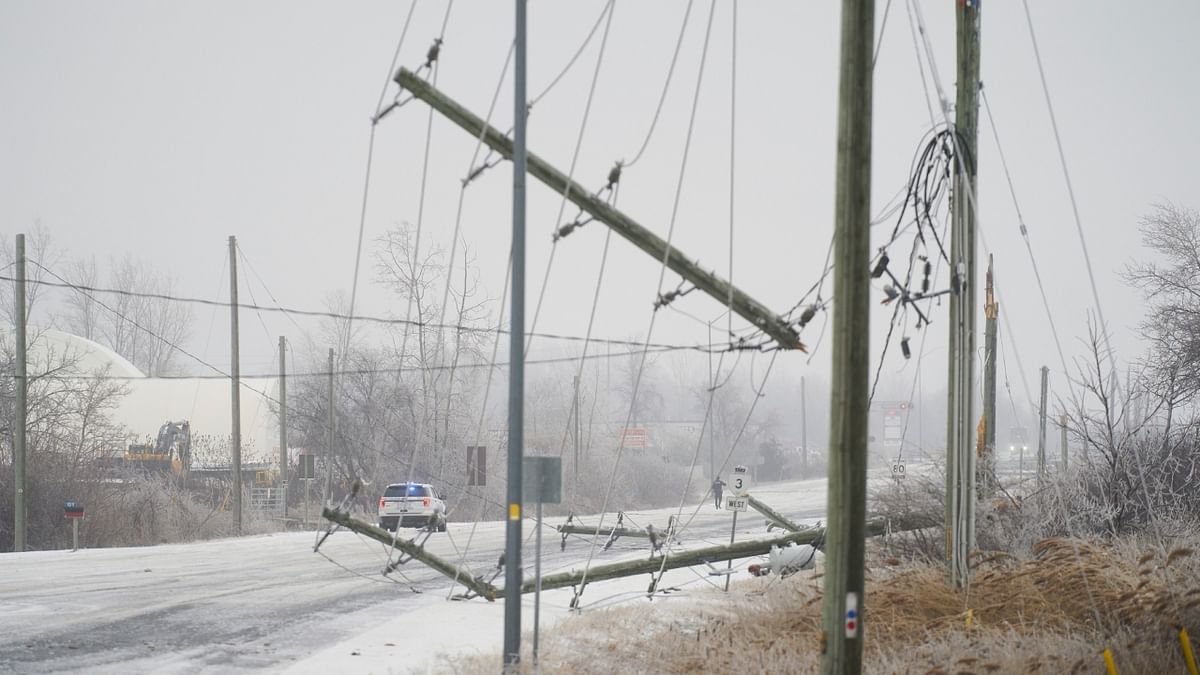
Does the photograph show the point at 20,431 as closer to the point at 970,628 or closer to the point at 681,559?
the point at 681,559

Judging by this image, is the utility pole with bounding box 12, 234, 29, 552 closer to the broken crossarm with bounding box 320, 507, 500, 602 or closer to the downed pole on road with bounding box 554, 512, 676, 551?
the downed pole on road with bounding box 554, 512, 676, 551

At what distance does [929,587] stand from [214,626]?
954cm

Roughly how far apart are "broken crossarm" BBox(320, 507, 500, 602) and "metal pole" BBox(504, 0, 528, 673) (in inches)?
73.7

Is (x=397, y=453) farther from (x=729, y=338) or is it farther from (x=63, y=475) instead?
(x=729, y=338)

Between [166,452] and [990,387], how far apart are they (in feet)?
124

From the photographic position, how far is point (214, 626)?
50.1 ft

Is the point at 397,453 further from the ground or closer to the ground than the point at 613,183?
closer to the ground

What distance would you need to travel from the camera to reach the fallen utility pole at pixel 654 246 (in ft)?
37.0

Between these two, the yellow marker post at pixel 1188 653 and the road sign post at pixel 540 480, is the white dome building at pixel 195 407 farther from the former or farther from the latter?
the yellow marker post at pixel 1188 653

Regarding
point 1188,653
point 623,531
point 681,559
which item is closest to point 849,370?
point 1188,653

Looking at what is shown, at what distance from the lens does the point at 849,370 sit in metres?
7.67

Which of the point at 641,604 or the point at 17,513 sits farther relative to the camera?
the point at 17,513

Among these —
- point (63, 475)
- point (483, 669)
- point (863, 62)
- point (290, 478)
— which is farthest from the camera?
point (290, 478)

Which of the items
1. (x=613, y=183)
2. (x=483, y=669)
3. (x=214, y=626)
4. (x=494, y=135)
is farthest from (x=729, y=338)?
(x=214, y=626)
